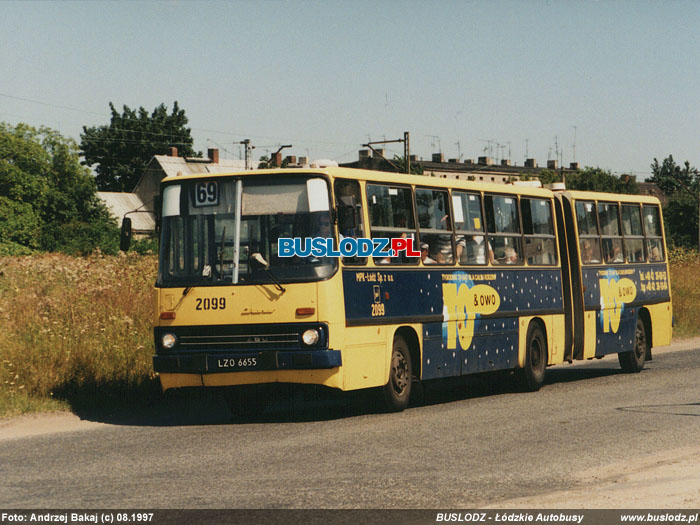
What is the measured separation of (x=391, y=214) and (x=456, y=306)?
2039 mm

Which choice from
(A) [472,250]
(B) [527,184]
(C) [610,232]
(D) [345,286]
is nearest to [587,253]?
(C) [610,232]

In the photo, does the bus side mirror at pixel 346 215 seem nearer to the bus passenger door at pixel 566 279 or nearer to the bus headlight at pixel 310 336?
the bus headlight at pixel 310 336

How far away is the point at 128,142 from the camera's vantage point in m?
112

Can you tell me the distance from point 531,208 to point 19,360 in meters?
8.49

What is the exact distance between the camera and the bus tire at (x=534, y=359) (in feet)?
59.3

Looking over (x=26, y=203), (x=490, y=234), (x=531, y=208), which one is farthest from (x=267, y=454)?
(x=26, y=203)

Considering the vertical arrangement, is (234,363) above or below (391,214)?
below

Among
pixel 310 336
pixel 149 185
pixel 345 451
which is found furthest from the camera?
pixel 149 185

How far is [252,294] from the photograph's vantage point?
43.9 ft

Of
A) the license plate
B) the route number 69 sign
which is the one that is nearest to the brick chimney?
the route number 69 sign

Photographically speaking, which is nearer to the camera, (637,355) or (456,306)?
(456,306)

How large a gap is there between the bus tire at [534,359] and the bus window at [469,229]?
1.77 m

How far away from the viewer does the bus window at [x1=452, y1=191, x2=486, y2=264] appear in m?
16.5

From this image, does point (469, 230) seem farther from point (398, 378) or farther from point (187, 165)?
point (187, 165)
